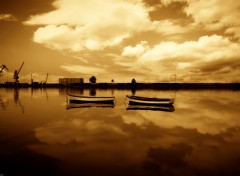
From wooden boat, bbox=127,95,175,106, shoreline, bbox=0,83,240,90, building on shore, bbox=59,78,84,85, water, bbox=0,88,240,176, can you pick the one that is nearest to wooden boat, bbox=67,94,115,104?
wooden boat, bbox=127,95,175,106

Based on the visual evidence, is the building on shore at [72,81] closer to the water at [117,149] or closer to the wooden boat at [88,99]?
the wooden boat at [88,99]

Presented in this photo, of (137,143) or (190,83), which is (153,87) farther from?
(137,143)

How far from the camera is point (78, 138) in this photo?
17922 millimetres

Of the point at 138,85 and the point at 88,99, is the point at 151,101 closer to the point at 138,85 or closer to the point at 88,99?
the point at 88,99

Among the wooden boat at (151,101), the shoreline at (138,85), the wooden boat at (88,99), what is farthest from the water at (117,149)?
the shoreline at (138,85)

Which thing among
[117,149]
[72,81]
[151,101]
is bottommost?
[117,149]

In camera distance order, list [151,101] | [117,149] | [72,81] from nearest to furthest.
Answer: [117,149], [151,101], [72,81]

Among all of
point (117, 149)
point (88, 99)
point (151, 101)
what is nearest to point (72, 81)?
point (88, 99)

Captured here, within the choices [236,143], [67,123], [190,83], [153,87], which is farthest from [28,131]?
[190,83]

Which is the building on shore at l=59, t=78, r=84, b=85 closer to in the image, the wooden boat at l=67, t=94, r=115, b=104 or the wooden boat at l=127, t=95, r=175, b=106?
the wooden boat at l=67, t=94, r=115, b=104

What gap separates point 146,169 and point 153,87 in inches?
5548

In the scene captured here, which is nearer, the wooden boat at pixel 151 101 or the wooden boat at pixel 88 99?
the wooden boat at pixel 151 101

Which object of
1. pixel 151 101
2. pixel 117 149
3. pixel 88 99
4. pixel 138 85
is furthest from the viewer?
pixel 138 85

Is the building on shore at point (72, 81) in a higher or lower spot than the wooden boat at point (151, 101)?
Answer: higher
